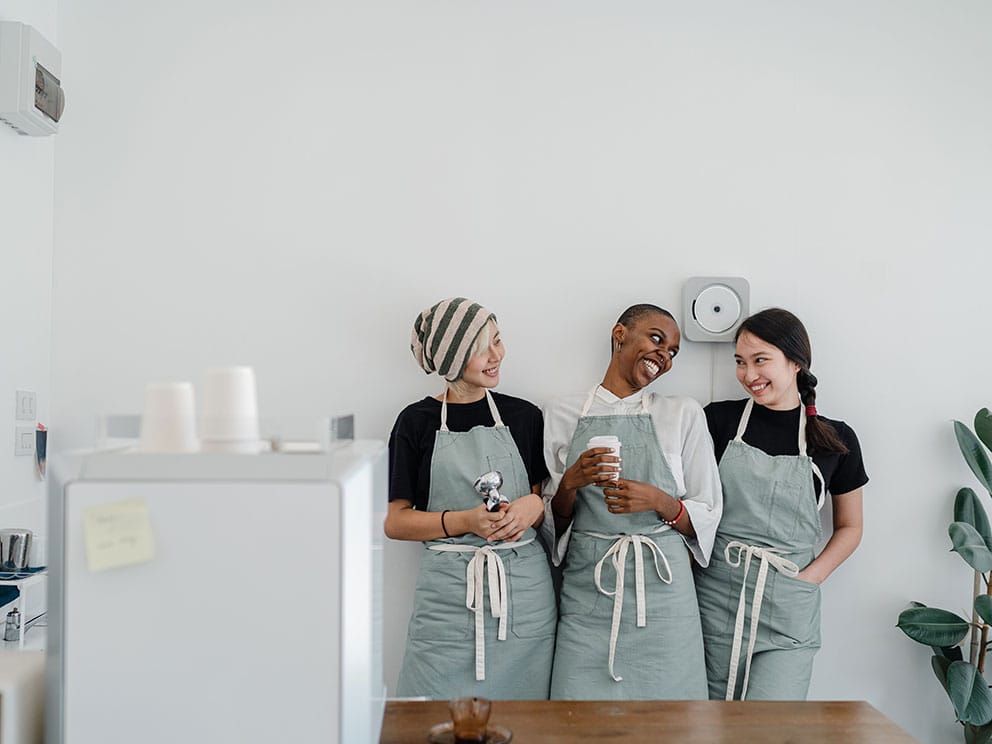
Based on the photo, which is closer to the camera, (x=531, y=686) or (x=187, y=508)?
(x=187, y=508)

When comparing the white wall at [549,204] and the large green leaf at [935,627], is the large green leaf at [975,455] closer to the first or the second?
the white wall at [549,204]

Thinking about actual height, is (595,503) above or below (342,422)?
below

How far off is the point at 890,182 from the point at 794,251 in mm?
375

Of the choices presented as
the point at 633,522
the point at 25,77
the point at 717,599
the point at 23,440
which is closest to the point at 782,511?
the point at 717,599

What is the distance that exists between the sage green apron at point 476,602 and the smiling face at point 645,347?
0.40 m

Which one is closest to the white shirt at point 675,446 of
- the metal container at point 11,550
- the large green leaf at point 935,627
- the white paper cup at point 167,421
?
the large green leaf at point 935,627

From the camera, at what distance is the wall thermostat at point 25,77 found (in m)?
2.36

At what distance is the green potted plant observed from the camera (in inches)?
102

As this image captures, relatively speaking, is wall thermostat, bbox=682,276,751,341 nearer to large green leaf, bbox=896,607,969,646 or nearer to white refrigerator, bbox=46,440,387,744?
large green leaf, bbox=896,607,969,646

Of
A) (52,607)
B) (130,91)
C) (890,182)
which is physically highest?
(130,91)

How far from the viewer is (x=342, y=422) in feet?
4.77

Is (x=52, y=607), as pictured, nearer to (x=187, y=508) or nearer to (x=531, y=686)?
(x=187, y=508)

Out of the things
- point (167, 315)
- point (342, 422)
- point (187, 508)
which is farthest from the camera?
point (167, 315)

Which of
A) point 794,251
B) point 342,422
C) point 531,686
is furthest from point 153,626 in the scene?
point 794,251
